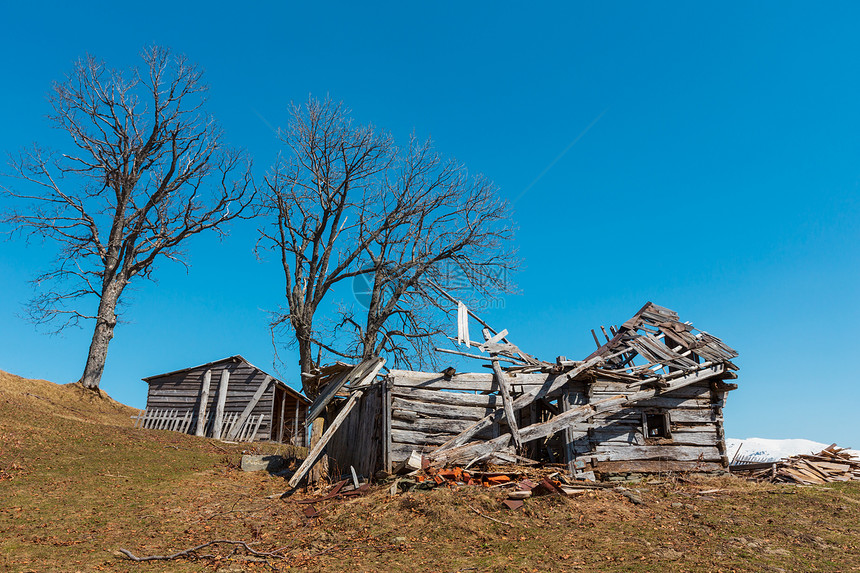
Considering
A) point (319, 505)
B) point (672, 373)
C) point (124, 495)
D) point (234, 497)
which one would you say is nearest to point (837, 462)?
point (672, 373)

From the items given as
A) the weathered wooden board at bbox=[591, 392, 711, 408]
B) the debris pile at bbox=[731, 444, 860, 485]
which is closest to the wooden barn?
the weathered wooden board at bbox=[591, 392, 711, 408]

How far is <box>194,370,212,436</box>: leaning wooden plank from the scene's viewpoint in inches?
947

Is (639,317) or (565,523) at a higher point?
(639,317)

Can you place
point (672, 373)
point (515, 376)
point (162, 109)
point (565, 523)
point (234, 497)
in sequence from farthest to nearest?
point (162, 109) < point (672, 373) < point (515, 376) < point (234, 497) < point (565, 523)

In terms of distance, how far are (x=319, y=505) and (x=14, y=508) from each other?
5.75 meters

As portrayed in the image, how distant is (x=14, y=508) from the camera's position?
10.6 m

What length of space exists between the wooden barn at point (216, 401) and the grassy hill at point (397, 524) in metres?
8.98

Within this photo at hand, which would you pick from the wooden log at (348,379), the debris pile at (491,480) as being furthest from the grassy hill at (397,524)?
the wooden log at (348,379)

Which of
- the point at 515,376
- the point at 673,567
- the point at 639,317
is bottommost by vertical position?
the point at 673,567

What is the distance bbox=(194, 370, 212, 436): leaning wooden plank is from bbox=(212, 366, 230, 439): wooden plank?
48 cm

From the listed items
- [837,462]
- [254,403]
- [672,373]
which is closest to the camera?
[672,373]

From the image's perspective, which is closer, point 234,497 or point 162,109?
point 234,497

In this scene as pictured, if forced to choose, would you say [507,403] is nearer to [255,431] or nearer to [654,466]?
[654,466]

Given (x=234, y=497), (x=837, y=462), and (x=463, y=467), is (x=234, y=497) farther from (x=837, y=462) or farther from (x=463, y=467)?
(x=837, y=462)
